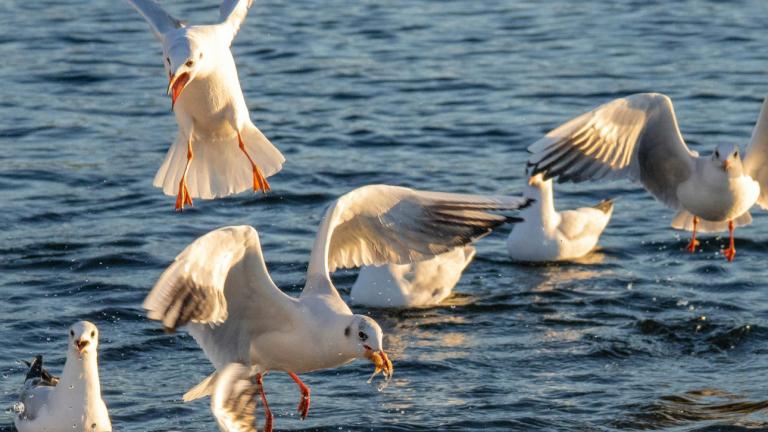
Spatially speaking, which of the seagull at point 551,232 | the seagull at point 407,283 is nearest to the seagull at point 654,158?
the seagull at point 407,283

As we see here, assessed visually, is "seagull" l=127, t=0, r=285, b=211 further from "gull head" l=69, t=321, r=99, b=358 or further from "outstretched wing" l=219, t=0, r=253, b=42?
"gull head" l=69, t=321, r=99, b=358

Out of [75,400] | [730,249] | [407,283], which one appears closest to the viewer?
[75,400]

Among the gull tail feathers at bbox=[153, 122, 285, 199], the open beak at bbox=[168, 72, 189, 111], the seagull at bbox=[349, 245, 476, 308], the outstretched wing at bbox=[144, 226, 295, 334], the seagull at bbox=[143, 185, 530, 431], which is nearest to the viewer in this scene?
the outstretched wing at bbox=[144, 226, 295, 334]

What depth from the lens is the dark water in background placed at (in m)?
9.09

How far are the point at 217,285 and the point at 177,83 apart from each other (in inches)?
64.4

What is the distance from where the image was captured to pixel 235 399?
7.36m

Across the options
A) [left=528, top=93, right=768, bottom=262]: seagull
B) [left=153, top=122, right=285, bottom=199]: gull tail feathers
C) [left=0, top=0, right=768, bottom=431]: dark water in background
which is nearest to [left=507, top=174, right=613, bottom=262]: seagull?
[left=0, top=0, right=768, bottom=431]: dark water in background

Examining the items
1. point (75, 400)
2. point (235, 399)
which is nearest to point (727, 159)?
point (235, 399)

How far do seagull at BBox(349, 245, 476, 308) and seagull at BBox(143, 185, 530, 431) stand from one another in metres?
2.37

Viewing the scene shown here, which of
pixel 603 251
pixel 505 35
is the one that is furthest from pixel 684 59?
pixel 603 251

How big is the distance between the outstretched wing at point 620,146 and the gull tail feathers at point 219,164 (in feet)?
6.08

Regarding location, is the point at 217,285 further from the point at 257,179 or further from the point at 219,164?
the point at 219,164

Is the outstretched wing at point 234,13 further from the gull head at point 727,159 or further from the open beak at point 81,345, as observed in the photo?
the gull head at point 727,159

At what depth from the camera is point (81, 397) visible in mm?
7922
